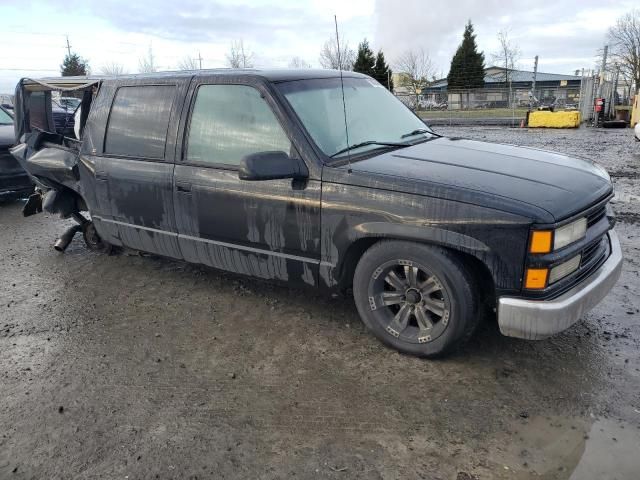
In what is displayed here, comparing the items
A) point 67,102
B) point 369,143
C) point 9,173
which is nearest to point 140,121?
point 369,143

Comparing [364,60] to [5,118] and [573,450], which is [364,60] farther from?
[573,450]

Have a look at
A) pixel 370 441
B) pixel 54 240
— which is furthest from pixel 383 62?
pixel 370 441

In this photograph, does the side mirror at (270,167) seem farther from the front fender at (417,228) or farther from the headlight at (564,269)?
the headlight at (564,269)

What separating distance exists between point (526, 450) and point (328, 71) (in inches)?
127

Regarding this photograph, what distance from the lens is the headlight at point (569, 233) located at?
117 inches

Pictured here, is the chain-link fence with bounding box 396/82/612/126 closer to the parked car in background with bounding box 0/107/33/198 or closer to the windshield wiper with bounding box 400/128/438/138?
the parked car in background with bounding box 0/107/33/198

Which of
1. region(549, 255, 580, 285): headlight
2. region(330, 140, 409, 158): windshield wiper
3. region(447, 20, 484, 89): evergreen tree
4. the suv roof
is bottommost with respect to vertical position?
region(549, 255, 580, 285): headlight

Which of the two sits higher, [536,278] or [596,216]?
[596,216]

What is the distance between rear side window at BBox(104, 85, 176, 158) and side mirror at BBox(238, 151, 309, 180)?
129 centimetres

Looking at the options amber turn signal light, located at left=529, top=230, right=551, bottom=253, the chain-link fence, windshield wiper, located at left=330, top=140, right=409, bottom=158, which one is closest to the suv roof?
windshield wiper, located at left=330, top=140, right=409, bottom=158

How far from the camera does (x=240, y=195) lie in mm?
3891

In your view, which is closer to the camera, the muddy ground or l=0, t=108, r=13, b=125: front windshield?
the muddy ground

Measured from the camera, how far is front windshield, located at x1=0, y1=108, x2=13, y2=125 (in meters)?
9.32

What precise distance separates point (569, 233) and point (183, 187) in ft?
9.17
